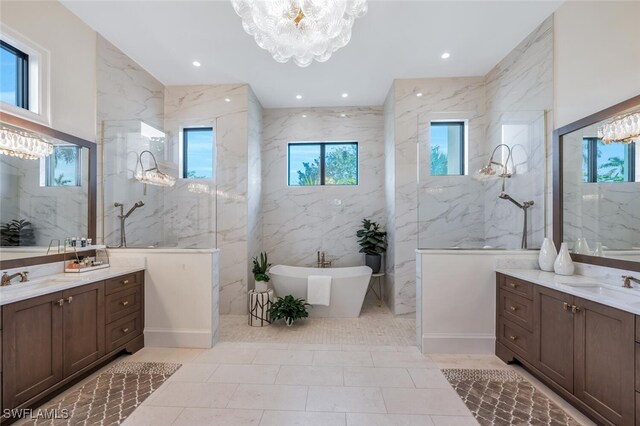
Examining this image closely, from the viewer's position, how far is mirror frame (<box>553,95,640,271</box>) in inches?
83.7

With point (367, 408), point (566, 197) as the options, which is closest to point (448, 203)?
point (566, 197)

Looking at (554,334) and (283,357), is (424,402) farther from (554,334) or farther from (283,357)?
(283,357)

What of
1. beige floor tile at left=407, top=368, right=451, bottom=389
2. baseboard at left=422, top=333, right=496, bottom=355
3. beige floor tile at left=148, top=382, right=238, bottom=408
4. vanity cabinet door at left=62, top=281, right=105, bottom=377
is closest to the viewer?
beige floor tile at left=148, top=382, right=238, bottom=408

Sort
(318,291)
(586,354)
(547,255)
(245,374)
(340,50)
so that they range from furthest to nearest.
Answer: (318,291) → (340,50) → (547,255) → (245,374) → (586,354)

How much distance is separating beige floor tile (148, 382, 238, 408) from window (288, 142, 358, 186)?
3.50 m

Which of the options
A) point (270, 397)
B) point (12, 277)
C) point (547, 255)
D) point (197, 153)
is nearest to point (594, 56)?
point (547, 255)

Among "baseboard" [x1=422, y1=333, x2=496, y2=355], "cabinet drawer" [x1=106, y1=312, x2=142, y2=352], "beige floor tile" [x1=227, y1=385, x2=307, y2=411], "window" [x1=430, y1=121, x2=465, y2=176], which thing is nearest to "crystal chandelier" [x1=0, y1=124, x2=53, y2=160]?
"cabinet drawer" [x1=106, y1=312, x2=142, y2=352]

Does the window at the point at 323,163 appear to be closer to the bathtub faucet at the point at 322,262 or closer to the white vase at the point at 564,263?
the bathtub faucet at the point at 322,262

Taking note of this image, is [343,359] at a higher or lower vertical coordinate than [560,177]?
lower

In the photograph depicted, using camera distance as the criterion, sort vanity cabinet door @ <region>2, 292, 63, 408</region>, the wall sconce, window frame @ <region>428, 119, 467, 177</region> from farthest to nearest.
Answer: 1. the wall sconce
2. window frame @ <region>428, 119, 467, 177</region>
3. vanity cabinet door @ <region>2, 292, 63, 408</region>

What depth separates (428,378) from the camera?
249 centimetres

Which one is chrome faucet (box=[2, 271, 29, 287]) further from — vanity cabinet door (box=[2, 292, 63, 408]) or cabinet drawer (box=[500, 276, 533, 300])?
cabinet drawer (box=[500, 276, 533, 300])

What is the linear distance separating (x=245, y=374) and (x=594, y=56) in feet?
13.3

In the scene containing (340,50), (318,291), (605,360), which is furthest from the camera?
(318,291)
